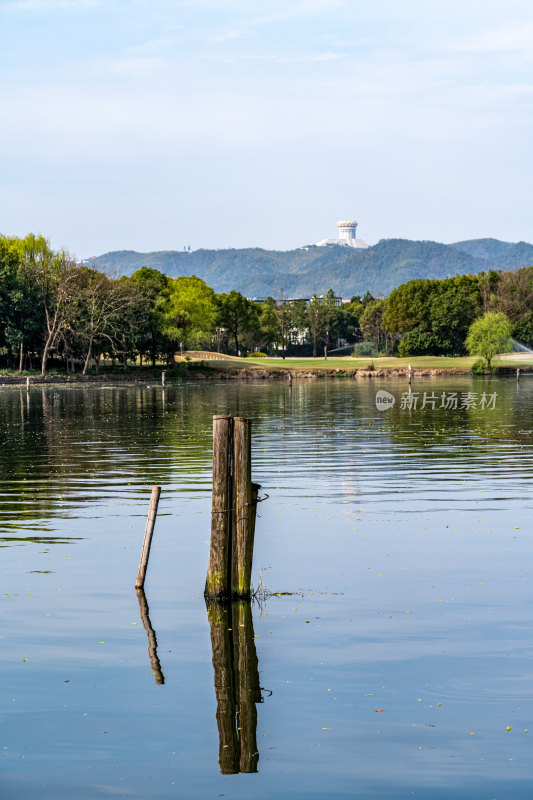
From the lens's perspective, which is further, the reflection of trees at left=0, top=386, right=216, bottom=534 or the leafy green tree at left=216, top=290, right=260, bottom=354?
the leafy green tree at left=216, top=290, right=260, bottom=354

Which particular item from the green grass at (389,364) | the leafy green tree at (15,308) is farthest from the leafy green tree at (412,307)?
the leafy green tree at (15,308)

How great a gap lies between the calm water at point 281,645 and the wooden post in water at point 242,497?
0.95 meters

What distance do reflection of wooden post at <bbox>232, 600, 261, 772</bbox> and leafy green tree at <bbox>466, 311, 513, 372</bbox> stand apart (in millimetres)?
116347

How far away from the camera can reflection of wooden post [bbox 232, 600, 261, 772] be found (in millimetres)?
10708

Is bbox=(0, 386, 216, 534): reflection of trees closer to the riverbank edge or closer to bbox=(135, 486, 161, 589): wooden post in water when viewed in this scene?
bbox=(135, 486, 161, 589): wooden post in water

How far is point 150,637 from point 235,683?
2.28m

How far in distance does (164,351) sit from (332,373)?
26378 mm

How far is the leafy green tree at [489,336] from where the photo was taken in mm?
127438

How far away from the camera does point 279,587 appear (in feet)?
57.7

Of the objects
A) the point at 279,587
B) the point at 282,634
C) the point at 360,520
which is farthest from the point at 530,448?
the point at 282,634

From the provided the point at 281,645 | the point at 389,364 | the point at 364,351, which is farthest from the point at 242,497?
the point at 364,351

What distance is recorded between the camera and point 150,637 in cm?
1459

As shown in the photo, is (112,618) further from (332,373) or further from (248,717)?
(332,373)

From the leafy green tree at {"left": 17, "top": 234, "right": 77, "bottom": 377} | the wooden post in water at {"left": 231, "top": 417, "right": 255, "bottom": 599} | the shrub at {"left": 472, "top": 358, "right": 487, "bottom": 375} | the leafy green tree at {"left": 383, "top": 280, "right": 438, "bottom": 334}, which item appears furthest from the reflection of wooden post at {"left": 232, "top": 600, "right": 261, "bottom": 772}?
the leafy green tree at {"left": 383, "top": 280, "right": 438, "bottom": 334}
